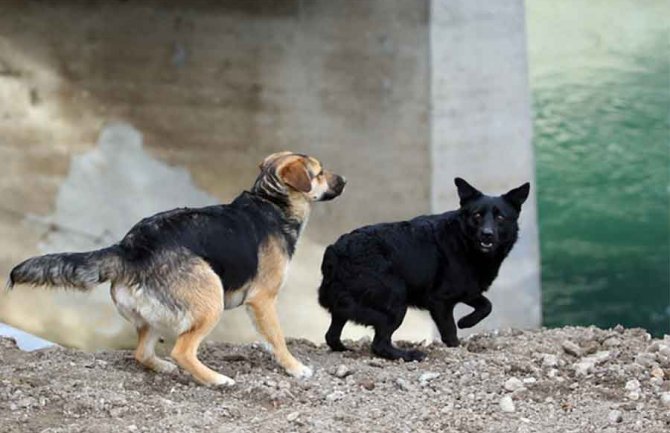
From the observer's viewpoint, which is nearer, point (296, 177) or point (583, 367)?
point (583, 367)

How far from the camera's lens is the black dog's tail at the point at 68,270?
22.9 feet

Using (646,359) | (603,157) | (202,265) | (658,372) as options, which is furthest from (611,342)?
(603,157)

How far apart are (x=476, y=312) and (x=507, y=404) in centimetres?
181

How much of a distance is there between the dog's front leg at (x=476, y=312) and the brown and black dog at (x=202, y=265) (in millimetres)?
1247

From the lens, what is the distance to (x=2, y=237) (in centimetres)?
1393

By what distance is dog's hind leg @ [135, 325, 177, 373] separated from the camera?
760 centimetres

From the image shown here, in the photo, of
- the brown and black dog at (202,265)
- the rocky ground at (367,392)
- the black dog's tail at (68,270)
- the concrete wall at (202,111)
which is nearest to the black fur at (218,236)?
the brown and black dog at (202,265)

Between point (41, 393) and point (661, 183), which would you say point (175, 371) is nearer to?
point (41, 393)

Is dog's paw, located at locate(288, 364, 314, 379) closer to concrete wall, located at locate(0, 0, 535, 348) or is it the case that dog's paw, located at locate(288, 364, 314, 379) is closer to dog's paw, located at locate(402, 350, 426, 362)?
dog's paw, located at locate(402, 350, 426, 362)

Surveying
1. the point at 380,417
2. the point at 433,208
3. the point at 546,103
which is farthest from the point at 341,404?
the point at 546,103

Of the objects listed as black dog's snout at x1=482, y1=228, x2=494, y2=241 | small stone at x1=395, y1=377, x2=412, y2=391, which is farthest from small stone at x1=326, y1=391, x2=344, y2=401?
black dog's snout at x1=482, y1=228, x2=494, y2=241

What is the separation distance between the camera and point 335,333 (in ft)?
27.9

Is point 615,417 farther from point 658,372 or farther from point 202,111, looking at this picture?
point 202,111

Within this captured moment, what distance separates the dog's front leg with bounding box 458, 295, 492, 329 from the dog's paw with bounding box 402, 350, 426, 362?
1.69 ft
